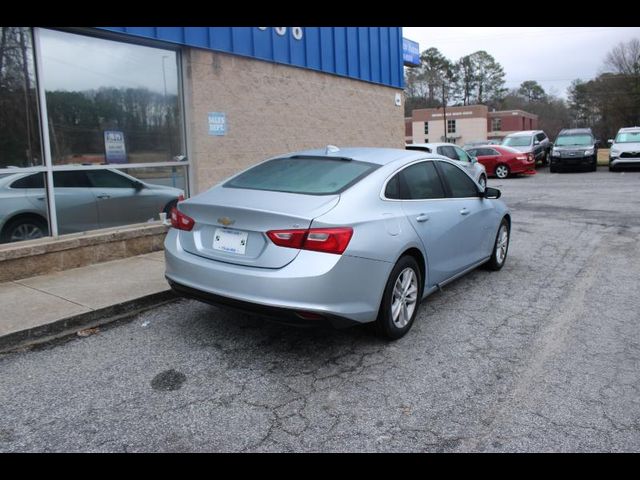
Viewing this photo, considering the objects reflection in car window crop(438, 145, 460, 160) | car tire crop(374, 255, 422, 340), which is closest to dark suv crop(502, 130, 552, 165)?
reflection in car window crop(438, 145, 460, 160)

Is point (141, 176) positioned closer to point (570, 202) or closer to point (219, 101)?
point (219, 101)

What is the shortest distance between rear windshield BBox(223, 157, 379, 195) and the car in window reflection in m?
2.82

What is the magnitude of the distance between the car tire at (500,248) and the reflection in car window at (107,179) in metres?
4.84

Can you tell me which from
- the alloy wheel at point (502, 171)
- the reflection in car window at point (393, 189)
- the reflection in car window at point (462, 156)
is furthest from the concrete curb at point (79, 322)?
the alloy wheel at point (502, 171)

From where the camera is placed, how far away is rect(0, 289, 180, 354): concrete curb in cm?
422

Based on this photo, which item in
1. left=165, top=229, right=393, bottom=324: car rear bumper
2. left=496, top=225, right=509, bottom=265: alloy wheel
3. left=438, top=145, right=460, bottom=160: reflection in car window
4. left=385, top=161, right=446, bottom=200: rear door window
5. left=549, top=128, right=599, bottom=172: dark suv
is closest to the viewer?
left=165, top=229, right=393, bottom=324: car rear bumper

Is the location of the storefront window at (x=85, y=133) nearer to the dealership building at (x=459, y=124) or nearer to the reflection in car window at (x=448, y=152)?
the reflection in car window at (x=448, y=152)

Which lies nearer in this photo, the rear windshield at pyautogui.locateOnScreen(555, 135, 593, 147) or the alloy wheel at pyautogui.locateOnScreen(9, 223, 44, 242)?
the alloy wheel at pyautogui.locateOnScreen(9, 223, 44, 242)

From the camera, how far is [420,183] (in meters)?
4.95

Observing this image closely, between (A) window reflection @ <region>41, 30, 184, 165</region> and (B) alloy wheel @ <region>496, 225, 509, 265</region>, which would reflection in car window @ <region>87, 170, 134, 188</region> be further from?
(B) alloy wheel @ <region>496, 225, 509, 265</region>

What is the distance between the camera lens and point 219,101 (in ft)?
27.2

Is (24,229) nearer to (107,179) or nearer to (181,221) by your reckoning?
(107,179)

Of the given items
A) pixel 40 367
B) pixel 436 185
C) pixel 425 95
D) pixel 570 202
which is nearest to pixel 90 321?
pixel 40 367

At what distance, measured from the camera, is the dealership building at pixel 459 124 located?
77000 millimetres
